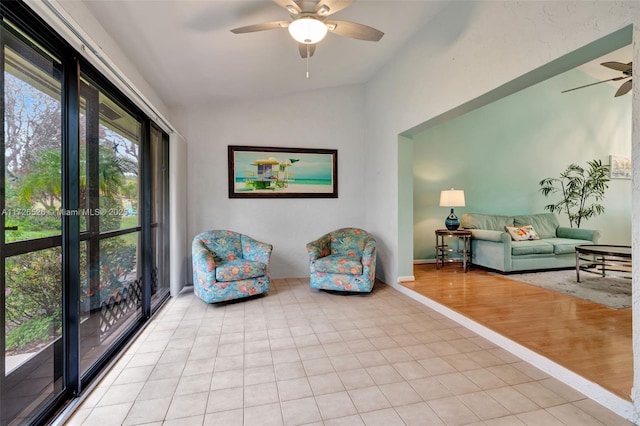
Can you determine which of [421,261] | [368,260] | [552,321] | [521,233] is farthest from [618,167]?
[368,260]

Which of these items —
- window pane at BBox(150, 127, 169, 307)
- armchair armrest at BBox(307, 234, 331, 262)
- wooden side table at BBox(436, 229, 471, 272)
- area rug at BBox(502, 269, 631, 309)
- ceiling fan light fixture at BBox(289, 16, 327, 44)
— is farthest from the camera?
wooden side table at BBox(436, 229, 471, 272)

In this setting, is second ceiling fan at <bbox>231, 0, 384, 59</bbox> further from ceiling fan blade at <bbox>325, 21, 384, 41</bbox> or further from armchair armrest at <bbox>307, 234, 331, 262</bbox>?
armchair armrest at <bbox>307, 234, 331, 262</bbox>

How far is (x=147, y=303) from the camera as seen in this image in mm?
3066

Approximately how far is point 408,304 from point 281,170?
2.71 metres

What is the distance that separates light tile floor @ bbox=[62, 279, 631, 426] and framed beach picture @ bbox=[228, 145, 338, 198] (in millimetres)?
2118

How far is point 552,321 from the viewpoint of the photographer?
2.72 meters

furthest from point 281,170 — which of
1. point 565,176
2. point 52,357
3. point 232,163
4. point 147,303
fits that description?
point 565,176

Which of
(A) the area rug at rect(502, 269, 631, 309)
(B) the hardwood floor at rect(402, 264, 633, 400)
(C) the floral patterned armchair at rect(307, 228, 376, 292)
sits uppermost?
(C) the floral patterned armchair at rect(307, 228, 376, 292)

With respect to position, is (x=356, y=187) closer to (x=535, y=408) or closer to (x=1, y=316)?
(x=535, y=408)

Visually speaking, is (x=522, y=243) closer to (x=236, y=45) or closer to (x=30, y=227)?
(x=236, y=45)

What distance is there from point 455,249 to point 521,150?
97.9 inches

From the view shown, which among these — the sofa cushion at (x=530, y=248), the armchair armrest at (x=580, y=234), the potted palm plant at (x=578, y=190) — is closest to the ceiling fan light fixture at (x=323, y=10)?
the sofa cushion at (x=530, y=248)

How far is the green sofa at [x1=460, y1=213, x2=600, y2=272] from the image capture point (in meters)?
4.54

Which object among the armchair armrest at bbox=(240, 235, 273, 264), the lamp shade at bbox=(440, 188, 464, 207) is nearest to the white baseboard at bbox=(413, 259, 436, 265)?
the lamp shade at bbox=(440, 188, 464, 207)
